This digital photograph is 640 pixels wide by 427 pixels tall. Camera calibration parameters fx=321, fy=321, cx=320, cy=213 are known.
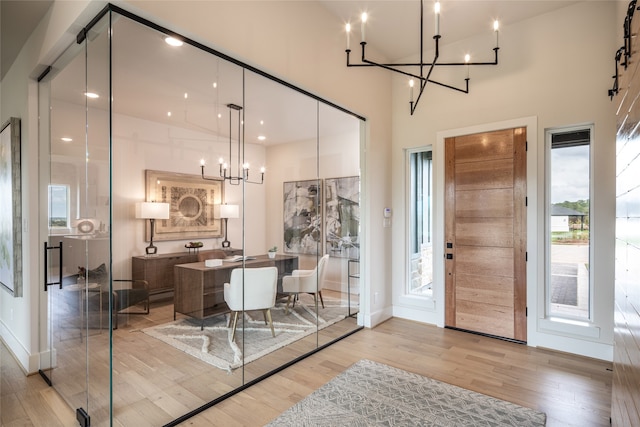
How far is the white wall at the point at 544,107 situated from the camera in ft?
10.3

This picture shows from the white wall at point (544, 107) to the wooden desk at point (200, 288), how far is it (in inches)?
110

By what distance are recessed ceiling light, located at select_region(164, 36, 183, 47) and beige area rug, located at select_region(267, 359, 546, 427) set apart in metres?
2.74

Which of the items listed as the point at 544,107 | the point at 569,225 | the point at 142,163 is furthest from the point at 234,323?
the point at 544,107

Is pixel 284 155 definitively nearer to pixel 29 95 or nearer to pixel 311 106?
pixel 311 106

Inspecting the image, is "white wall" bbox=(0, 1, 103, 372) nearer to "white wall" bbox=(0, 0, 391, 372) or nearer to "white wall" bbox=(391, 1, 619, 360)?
"white wall" bbox=(0, 0, 391, 372)

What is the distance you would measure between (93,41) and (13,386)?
9.40 ft

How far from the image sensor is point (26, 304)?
2924mm

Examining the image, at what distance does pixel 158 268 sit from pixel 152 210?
16.3 inches

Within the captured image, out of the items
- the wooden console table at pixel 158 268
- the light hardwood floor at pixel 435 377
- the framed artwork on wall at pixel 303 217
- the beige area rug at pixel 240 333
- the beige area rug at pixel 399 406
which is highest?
the framed artwork on wall at pixel 303 217

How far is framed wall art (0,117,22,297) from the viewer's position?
3.03 meters

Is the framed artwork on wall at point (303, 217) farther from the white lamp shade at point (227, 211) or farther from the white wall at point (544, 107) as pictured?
the white wall at point (544, 107)

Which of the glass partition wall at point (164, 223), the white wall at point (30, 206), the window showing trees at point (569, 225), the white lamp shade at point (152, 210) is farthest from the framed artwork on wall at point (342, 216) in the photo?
the white wall at point (30, 206)

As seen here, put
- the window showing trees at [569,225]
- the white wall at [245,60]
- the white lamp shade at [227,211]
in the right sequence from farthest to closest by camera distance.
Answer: the window showing trees at [569,225] < the white lamp shade at [227,211] < the white wall at [245,60]

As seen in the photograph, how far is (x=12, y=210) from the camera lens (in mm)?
3107
